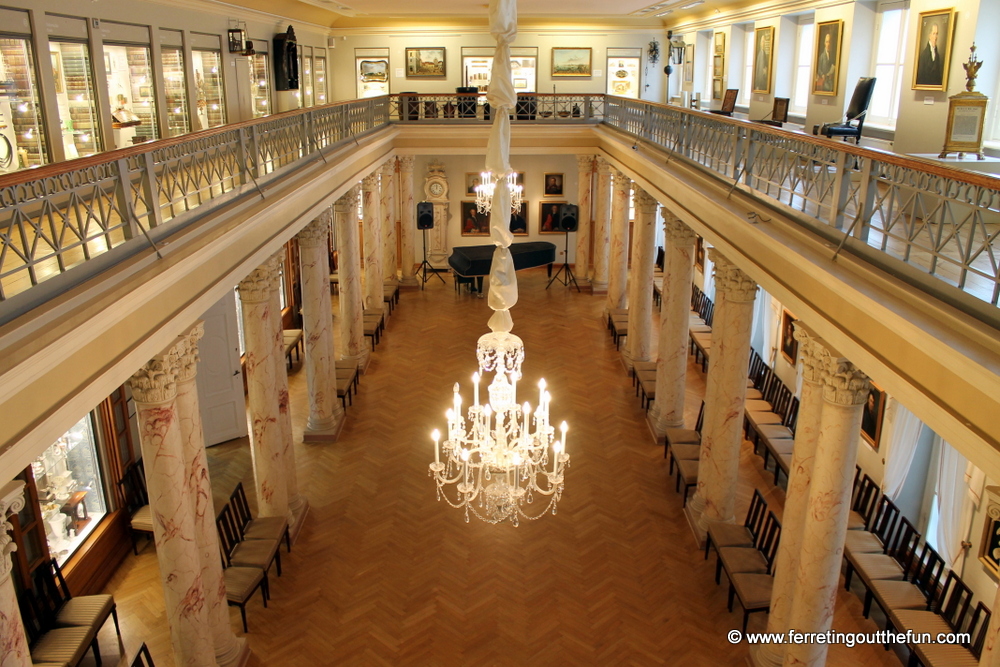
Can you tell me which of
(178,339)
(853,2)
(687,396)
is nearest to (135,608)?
(178,339)

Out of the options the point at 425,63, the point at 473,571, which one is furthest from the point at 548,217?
the point at 473,571

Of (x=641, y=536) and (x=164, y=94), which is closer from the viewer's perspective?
(x=641, y=536)

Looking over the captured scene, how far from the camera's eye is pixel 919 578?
8.03m

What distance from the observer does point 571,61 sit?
71.8 feet

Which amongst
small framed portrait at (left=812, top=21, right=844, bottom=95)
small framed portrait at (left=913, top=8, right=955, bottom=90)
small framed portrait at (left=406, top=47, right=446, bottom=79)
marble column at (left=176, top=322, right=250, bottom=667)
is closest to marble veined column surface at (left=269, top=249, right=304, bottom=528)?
marble column at (left=176, top=322, right=250, bottom=667)

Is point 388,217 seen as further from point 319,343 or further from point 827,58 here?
point 827,58

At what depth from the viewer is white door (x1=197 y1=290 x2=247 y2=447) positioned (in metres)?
11.1

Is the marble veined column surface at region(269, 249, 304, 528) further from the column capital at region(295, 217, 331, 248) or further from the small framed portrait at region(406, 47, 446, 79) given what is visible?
the small framed portrait at region(406, 47, 446, 79)

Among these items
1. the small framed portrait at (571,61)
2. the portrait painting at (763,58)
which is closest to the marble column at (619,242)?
the portrait painting at (763,58)

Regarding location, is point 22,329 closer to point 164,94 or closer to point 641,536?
point 641,536

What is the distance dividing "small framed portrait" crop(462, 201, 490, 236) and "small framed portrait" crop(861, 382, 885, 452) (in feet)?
44.7

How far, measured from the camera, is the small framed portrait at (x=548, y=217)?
22359 millimetres

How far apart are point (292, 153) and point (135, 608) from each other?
17.8ft

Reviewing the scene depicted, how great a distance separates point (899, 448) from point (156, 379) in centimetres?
830
